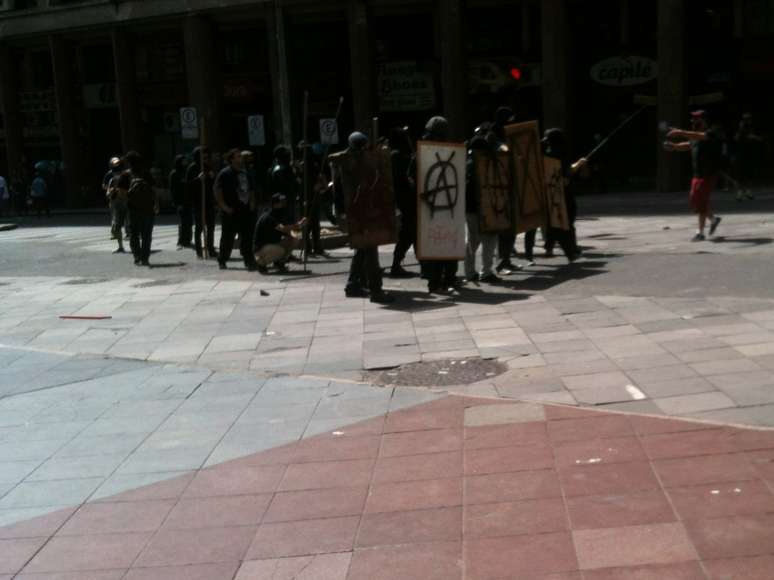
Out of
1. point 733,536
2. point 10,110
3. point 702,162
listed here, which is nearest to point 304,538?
point 733,536

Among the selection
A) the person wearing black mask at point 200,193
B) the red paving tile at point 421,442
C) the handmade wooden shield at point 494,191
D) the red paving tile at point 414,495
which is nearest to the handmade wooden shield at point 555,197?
the handmade wooden shield at point 494,191

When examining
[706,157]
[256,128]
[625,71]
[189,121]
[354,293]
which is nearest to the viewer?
[354,293]

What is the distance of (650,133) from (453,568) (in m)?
27.7

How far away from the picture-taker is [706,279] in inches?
460

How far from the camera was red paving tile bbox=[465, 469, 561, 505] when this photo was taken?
17.5 ft

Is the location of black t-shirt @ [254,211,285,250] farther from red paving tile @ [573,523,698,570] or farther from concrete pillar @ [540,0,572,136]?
concrete pillar @ [540,0,572,136]

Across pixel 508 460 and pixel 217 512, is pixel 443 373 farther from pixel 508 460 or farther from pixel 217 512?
pixel 217 512

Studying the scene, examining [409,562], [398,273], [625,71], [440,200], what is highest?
[625,71]

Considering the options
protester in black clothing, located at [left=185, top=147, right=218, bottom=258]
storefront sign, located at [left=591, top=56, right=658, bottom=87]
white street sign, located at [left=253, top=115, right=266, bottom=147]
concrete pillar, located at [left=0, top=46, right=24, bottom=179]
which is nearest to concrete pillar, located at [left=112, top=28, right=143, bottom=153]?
concrete pillar, located at [left=0, top=46, right=24, bottom=179]

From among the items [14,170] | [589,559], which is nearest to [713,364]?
[589,559]

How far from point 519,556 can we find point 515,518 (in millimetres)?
463

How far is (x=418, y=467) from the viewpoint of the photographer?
596 cm

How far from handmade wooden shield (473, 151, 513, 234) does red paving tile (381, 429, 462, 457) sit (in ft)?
20.2

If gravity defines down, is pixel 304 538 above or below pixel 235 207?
below
